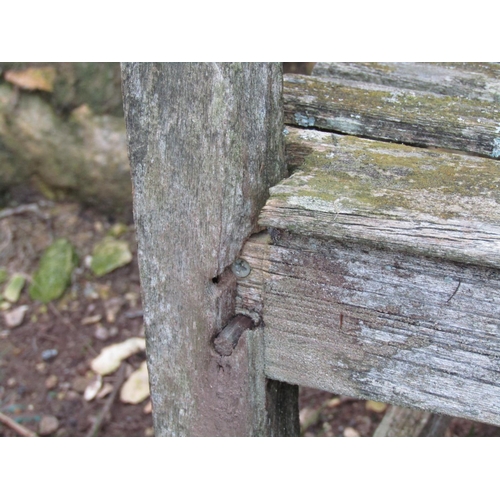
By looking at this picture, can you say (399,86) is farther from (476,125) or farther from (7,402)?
(7,402)

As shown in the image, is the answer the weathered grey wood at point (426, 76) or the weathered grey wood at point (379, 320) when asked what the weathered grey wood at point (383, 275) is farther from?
the weathered grey wood at point (426, 76)

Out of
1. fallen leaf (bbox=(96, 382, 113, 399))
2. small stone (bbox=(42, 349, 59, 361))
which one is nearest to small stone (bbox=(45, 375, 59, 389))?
small stone (bbox=(42, 349, 59, 361))

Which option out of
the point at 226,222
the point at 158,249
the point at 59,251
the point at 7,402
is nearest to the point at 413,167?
the point at 226,222

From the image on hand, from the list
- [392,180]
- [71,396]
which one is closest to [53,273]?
[71,396]

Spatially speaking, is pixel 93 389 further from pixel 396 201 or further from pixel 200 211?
pixel 396 201

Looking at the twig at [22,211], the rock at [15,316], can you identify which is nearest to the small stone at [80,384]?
the rock at [15,316]

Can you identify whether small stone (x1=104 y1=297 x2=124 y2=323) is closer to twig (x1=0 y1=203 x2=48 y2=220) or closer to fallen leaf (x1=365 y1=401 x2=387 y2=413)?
twig (x1=0 y1=203 x2=48 y2=220)
